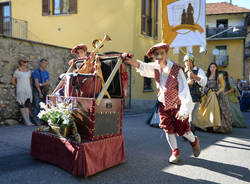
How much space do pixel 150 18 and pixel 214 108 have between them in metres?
9.23

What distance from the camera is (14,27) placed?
15.1 metres

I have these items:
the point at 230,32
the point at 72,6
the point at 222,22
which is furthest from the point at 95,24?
the point at 222,22

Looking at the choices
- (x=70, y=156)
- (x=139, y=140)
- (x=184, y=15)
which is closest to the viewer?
(x=70, y=156)

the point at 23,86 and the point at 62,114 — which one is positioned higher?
the point at 23,86

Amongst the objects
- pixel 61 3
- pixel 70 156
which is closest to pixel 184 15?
pixel 70 156

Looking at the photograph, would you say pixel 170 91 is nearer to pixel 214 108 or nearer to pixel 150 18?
pixel 214 108

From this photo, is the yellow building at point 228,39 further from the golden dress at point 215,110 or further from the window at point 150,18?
the golden dress at point 215,110

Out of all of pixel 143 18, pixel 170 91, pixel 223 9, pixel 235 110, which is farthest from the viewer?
pixel 223 9

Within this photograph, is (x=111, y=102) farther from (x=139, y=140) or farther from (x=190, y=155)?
(x=139, y=140)

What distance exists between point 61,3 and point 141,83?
20.6 feet

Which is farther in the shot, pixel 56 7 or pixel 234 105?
pixel 56 7

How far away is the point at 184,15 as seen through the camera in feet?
19.1

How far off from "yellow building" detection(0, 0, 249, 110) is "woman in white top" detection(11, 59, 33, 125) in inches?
235

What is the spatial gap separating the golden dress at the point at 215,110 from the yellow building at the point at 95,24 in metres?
5.75
